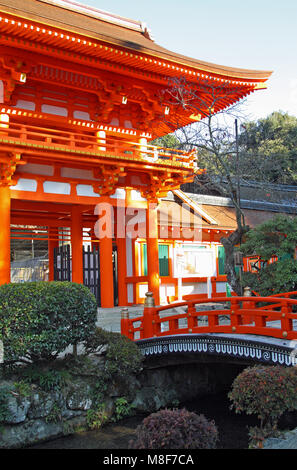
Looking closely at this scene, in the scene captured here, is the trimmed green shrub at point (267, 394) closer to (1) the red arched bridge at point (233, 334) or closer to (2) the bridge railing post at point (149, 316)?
(1) the red arched bridge at point (233, 334)

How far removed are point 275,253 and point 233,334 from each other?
14.2 feet

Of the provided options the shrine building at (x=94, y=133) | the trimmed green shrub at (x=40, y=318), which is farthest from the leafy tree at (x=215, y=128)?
the trimmed green shrub at (x=40, y=318)

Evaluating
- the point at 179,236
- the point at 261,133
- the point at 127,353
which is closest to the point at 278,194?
the point at 179,236

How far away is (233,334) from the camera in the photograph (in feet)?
27.0

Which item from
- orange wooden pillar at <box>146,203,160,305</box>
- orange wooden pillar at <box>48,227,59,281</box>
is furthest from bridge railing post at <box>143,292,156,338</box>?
orange wooden pillar at <box>48,227,59,281</box>

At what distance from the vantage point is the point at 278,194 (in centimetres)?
2458

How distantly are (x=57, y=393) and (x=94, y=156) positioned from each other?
6472 millimetres

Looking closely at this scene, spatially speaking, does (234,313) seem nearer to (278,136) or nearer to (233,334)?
(233,334)

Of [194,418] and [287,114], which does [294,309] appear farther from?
[287,114]

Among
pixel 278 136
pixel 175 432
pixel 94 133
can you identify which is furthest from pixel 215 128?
pixel 278 136

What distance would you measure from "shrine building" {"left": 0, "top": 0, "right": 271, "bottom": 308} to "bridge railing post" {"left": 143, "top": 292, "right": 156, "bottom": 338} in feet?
9.56

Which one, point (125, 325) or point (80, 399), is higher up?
point (125, 325)

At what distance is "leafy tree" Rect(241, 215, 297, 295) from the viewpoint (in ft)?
37.4
